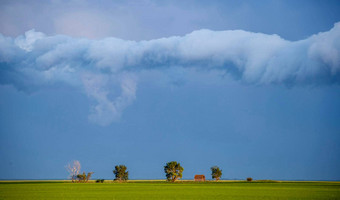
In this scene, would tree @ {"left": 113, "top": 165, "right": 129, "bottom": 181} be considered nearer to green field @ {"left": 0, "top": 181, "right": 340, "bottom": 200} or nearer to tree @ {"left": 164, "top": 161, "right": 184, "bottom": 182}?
tree @ {"left": 164, "top": 161, "right": 184, "bottom": 182}

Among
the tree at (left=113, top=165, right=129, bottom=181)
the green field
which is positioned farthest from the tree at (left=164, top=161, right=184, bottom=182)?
the green field

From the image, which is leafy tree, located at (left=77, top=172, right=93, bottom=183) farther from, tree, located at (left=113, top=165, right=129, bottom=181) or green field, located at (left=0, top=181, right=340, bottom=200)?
green field, located at (left=0, top=181, right=340, bottom=200)

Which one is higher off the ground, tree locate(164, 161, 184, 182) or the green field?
tree locate(164, 161, 184, 182)

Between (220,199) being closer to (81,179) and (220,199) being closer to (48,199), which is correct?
(48,199)

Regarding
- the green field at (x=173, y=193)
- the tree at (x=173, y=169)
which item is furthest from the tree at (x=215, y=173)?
the green field at (x=173, y=193)

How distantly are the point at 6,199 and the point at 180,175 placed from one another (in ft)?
367

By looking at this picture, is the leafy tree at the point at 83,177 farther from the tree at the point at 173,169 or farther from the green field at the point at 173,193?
the green field at the point at 173,193

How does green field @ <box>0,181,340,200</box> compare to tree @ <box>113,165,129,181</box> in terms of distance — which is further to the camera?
tree @ <box>113,165,129,181</box>

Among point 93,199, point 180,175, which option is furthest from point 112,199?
point 180,175

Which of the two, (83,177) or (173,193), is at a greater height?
(83,177)

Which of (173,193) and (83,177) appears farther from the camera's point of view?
(83,177)

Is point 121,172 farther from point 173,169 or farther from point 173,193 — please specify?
point 173,193

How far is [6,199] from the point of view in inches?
1916

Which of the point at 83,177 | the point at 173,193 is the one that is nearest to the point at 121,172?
the point at 83,177
